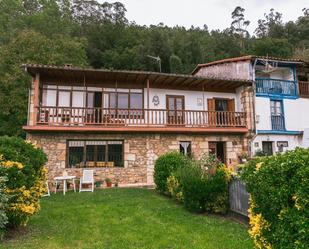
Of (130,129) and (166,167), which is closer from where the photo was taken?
(166,167)

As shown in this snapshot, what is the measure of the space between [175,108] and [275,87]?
6.92 meters

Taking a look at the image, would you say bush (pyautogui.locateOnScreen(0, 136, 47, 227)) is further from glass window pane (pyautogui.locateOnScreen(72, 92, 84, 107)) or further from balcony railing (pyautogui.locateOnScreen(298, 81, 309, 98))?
balcony railing (pyautogui.locateOnScreen(298, 81, 309, 98))

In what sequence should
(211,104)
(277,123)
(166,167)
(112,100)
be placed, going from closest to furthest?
1. (166,167)
2. (112,100)
3. (211,104)
4. (277,123)

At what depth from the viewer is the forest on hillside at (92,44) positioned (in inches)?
884

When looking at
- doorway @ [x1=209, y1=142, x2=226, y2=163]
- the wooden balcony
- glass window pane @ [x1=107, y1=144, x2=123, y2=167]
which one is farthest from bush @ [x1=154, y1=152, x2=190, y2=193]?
doorway @ [x1=209, y1=142, x2=226, y2=163]

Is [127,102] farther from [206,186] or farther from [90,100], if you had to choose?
[206,186]

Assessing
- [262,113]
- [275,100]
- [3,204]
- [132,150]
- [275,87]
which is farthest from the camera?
[275,87]

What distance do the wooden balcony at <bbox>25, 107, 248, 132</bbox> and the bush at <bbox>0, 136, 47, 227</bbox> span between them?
6.72 metres

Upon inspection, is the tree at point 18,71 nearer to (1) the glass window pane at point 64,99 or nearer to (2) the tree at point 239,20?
(1) the glass window pane at point 64,99

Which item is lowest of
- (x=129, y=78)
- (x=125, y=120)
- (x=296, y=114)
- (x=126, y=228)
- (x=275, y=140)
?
(x=126, y=228)

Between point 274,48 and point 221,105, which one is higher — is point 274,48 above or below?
above

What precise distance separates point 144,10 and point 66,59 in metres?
32.1

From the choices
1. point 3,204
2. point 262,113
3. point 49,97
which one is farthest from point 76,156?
point 262,113

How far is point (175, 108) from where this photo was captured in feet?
52.6
